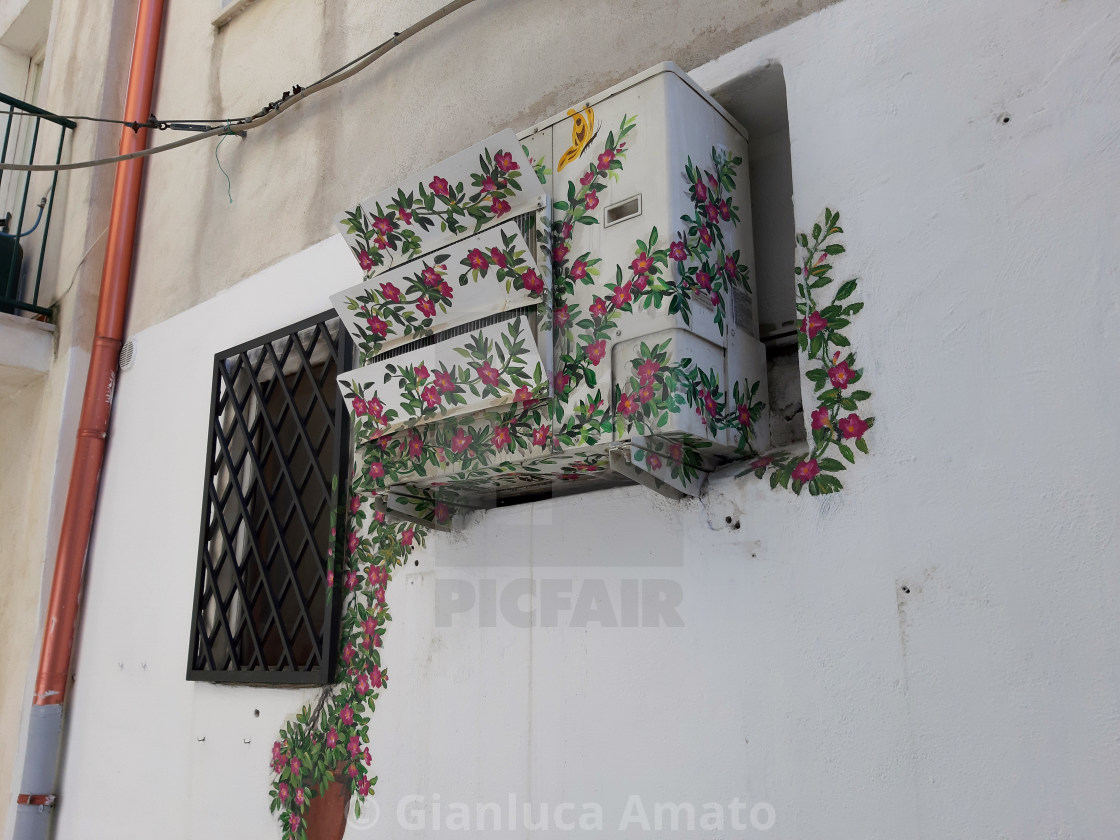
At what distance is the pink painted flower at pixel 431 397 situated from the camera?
1.67 metres

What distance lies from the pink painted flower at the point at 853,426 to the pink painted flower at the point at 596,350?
→ 41 cm

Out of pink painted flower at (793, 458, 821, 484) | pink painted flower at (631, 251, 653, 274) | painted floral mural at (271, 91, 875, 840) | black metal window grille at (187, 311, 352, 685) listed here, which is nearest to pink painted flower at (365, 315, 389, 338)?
painted floral mural at (271, 91, 875, 840)

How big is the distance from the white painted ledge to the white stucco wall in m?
2.33

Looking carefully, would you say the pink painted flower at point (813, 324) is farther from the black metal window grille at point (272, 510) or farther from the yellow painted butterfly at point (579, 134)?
the black metal window grille at point (272, 510)

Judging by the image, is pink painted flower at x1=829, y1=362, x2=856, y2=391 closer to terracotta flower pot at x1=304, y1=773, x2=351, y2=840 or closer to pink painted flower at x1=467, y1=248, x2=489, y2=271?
pink painted flower at x1=467, y1=248, x2=489, y2=271

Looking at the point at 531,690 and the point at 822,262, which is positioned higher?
the point at 822,262

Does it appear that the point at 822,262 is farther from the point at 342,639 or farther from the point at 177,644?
the point at 177,644

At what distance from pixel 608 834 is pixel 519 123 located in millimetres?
1536

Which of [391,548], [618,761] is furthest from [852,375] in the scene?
[391,548]

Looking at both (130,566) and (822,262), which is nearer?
(822,262)

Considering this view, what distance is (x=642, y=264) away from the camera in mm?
1479

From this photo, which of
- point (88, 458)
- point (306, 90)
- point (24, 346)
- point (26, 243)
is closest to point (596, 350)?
point (306, 90)

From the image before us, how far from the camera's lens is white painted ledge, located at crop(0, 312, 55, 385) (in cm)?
327

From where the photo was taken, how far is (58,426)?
3145 millimetres
